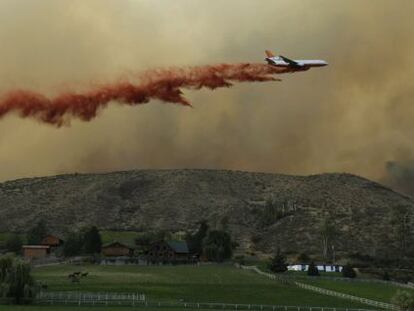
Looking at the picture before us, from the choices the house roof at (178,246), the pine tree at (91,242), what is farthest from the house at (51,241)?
the house roof at (178,246)

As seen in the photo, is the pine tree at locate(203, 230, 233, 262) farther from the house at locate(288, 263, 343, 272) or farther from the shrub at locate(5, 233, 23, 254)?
the shrub at locate(5, 233, 23, 254)

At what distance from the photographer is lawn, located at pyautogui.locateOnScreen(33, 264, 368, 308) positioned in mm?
94188

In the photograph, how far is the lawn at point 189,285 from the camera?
309 feet

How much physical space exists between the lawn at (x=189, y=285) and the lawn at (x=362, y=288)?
7793 millimetres

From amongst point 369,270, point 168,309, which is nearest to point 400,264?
point 369,270

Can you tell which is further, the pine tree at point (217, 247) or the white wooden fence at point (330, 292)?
the pine tree at point (217, 247)

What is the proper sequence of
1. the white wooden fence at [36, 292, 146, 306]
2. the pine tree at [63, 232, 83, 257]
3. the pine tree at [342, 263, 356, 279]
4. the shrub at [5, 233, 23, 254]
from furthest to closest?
the shrub at [5, 233, 23, 254] → the pine tree at [63, 232, 83, 257] → the pine tree at [342, 263, 356, 279] → the white wooden fence at [36, 292, 146, 306]

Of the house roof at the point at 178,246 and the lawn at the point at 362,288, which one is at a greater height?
the house roof at the point at 178,246

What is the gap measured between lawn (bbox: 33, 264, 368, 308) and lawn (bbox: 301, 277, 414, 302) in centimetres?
779

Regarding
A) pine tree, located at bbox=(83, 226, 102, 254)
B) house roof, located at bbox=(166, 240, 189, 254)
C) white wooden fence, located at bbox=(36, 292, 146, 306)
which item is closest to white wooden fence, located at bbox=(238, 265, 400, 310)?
white wooden fence, located at bbox=(36, 292, 146, 306)

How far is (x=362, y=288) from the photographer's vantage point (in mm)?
116750

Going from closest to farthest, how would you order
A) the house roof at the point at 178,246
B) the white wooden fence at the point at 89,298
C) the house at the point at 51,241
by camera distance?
the white wooden fence at the point at 89,298, the house roof at the point at 178,246, the house at the point at 51,241

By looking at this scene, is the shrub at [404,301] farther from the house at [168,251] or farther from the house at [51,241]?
the house at [51,241]

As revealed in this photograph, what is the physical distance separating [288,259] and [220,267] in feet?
125
